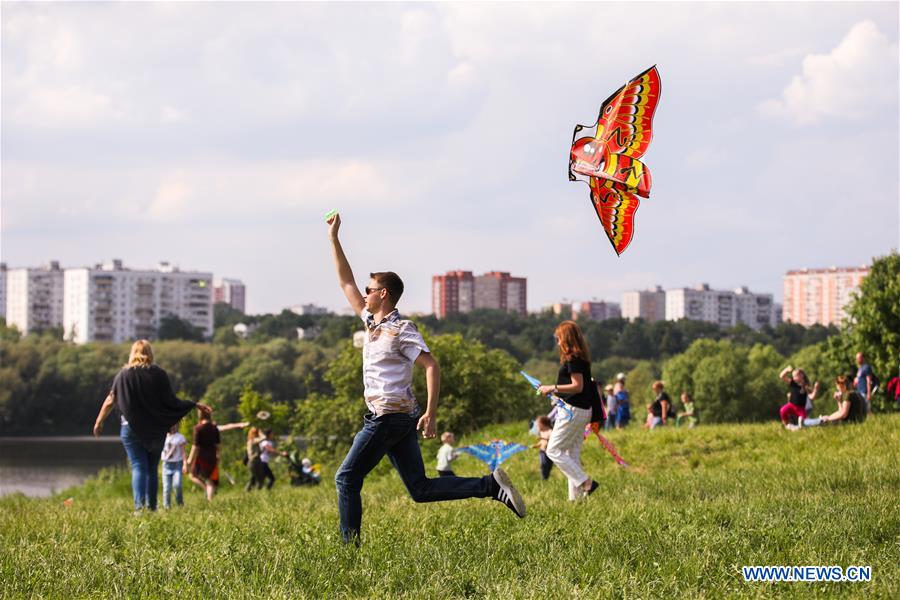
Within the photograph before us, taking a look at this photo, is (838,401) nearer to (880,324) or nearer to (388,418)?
(388,418)

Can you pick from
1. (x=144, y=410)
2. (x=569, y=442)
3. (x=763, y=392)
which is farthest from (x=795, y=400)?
(x=763, y=392)

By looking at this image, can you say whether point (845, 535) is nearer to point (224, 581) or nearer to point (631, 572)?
point (631, 572)

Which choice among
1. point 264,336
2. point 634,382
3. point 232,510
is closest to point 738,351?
point 634,382

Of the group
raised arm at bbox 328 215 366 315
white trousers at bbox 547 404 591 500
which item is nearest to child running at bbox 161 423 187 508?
white trousers at bbox 547 404 591 500

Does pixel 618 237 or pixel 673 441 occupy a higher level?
pixel 618 237

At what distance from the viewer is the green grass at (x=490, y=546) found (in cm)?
621

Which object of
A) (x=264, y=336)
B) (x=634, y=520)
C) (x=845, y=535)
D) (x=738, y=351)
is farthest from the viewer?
(x=264, y=336)

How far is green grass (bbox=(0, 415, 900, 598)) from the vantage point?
6215 millimetres

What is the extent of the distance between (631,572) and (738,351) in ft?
266

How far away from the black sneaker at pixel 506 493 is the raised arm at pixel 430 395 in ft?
2.52

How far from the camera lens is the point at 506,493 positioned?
26.4 ft

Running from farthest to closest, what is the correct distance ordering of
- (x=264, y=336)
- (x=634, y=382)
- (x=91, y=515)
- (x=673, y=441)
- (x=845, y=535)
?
(x=264, y=336)
(x=634, y=382)
(x=673, y=441)
(x=91, y=515)
(x=845, y=535)

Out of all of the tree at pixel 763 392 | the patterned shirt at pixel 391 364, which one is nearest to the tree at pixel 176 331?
the tree at pixel 763 392

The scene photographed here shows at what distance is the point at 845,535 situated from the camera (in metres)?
7.48
